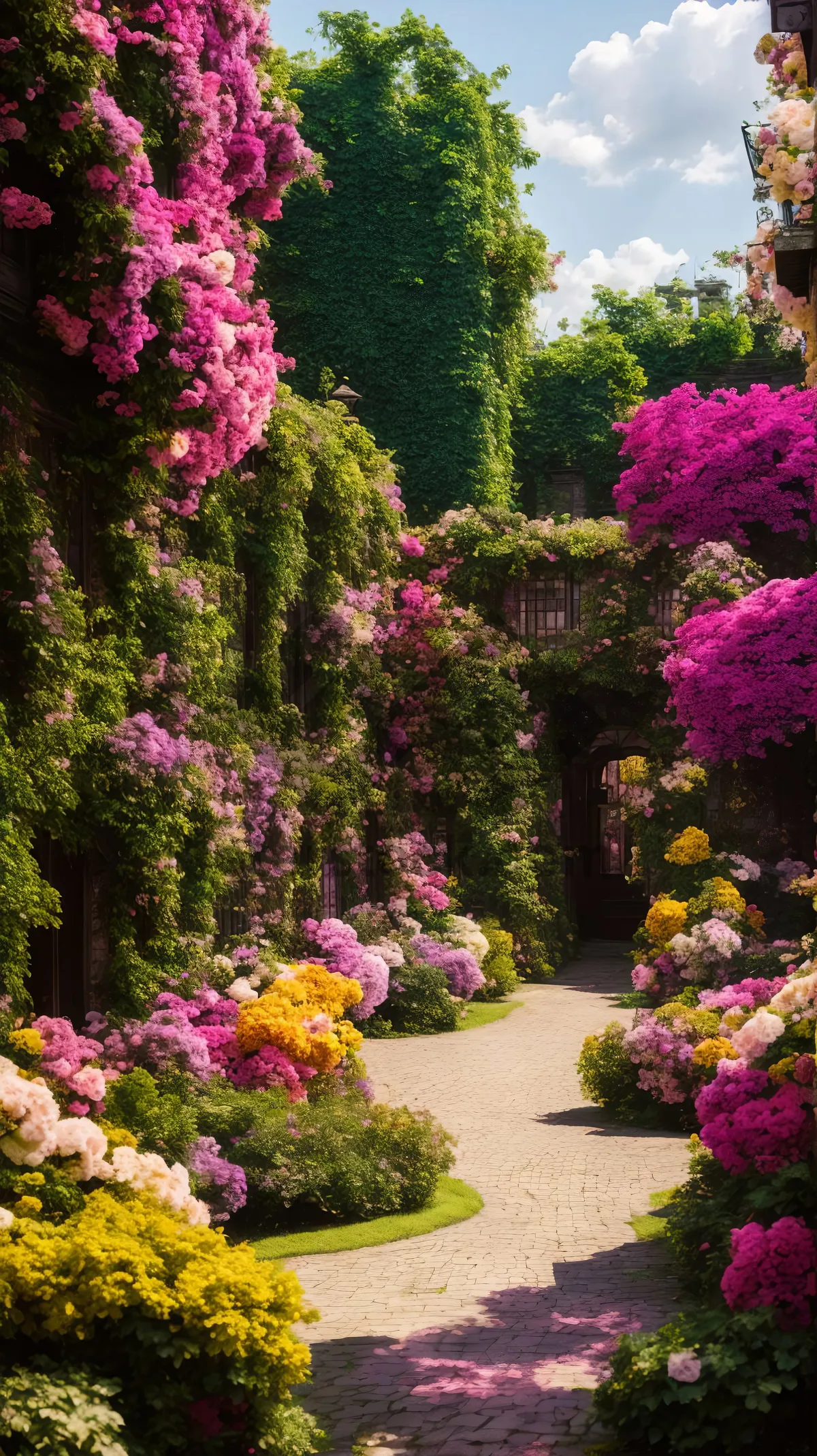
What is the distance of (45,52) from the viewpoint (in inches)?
340

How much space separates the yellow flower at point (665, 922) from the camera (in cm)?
1352

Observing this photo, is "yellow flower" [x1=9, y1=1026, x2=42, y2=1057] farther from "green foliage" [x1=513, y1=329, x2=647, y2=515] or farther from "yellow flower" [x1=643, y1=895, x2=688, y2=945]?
"green foliage" [x1=513, y1=329, x2=647, y2=515]

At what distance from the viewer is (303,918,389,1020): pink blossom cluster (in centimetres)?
1463

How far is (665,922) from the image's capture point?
1354 centimetres

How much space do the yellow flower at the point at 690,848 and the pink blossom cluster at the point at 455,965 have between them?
3404 millimetres

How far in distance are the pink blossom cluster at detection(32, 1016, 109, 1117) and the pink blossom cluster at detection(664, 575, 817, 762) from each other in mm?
7826

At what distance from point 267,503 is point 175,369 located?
15.6 feet

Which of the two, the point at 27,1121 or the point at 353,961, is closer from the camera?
the point at 27,1121

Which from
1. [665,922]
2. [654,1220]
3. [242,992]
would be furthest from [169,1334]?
[665,922]

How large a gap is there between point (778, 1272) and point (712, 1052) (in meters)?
4.35

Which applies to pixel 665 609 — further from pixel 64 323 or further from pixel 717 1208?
pixel 717 1208

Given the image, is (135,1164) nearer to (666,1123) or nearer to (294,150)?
(666,1123)

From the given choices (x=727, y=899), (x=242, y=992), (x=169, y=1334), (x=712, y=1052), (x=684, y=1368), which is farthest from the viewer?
(x=727, y=899)

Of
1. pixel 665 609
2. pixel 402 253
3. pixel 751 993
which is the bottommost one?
pixel 751 993
